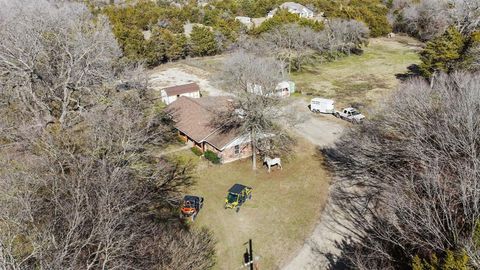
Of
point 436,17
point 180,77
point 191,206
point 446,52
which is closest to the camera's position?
point 191,206

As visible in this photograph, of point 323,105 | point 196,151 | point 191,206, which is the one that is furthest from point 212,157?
point 323,105

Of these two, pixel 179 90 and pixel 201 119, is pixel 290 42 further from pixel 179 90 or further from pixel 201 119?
pixel 201 119

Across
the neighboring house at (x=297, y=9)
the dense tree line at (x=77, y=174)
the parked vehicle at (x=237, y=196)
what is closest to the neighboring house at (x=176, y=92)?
the dense tree line at (x=77, y=174)

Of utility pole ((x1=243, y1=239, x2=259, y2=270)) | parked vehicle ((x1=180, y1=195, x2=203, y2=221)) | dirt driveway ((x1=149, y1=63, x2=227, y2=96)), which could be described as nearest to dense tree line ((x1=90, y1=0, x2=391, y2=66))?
dirt driveway ((x1=149, y1=63, x2=227, y2=96))

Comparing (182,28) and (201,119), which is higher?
(201,119)

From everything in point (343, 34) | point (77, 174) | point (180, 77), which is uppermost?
point (77, 174)

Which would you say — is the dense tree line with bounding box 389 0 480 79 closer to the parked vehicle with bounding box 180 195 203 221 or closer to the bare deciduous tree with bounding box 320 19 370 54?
the bare deciduous tree with bounding box 320 19 370 54

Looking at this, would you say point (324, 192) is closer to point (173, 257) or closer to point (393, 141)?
point (393, 141)
